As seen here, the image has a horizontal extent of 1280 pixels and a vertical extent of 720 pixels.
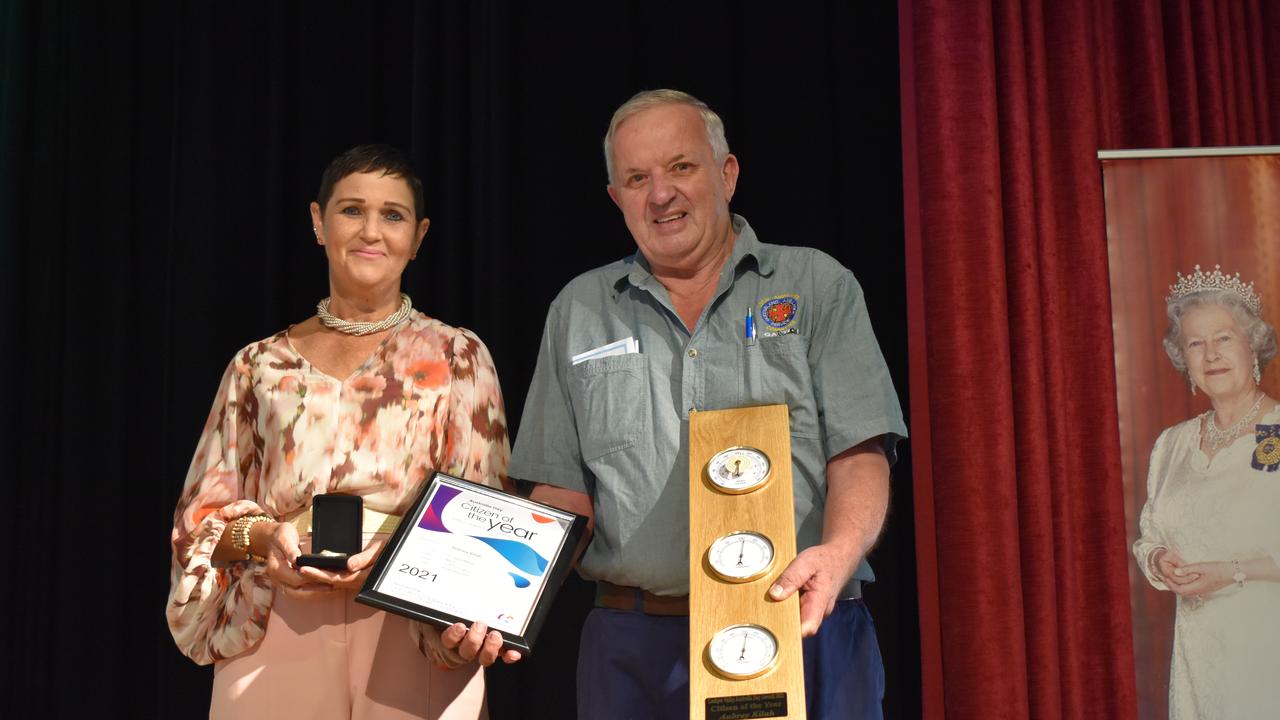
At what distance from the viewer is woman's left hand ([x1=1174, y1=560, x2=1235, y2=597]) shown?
2.42 m

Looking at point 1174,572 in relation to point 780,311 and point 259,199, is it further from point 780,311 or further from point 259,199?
point 259,199

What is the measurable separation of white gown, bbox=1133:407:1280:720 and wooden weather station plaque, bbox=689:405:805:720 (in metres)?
1.19

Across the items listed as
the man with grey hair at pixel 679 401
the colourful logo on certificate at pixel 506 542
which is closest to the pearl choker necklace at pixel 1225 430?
the man with grey hair at pixel 679 401

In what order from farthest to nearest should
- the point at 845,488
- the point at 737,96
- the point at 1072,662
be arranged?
the point at 737,96, the point at 1072,662, the point at 845,488

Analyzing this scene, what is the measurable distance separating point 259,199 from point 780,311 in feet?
5.62

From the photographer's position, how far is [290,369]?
7.51ft

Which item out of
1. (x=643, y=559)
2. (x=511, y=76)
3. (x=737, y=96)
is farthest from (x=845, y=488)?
(x=511, y=76)

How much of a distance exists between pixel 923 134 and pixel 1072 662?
1304 mm

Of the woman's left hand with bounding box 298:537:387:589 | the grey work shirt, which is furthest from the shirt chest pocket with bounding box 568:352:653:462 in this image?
the woman's left hand with bounding box 298:537:387:589

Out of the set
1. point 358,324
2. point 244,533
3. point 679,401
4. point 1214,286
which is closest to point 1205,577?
point 1214,286

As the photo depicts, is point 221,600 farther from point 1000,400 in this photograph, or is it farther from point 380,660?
point 1000,400

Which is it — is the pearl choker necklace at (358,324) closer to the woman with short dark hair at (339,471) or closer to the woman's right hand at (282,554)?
the woman with short dark hair at (339,471)

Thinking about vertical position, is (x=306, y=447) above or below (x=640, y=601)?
above

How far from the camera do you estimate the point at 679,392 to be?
2.10 meters
